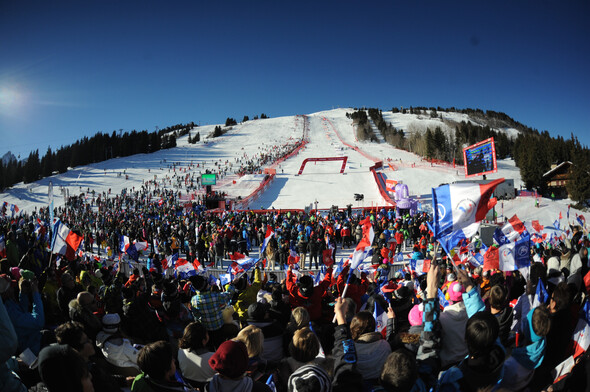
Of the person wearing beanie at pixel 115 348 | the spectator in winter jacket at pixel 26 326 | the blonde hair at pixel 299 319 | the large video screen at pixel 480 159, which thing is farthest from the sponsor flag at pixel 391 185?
the spectator in winter jacket at pixel 26 326

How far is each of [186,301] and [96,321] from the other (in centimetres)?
135

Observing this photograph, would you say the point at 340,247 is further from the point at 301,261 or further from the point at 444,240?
the point at 444,240

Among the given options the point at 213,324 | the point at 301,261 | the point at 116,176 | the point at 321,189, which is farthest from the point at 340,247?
the point at 116,176

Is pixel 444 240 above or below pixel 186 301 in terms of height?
above

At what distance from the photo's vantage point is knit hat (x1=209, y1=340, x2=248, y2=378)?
78.0 inches

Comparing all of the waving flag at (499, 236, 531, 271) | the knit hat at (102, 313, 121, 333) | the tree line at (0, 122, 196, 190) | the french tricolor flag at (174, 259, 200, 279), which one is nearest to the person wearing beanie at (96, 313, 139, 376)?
the knit hat at (102, 313, 121, 333)

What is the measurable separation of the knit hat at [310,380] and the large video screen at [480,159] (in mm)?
22441

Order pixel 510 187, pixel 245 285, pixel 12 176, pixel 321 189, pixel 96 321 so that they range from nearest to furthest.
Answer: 1. pixel 96 321
2. pixel 245 285
3. pixel 510 187
4. pixel 321 189
5. pixel 12 176

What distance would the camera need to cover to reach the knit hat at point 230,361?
1.98m

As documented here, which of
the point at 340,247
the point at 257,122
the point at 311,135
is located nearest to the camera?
the point at 340,247

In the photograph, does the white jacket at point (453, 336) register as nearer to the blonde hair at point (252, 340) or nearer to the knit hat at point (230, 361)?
the blonde hair at point (252, 340)


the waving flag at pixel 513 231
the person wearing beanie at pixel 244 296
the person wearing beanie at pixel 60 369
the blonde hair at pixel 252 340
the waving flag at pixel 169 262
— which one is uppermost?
the person wearing beanie at pixel 60 369

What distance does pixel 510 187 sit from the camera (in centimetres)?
2970

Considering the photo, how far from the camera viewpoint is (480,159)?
22797mm
